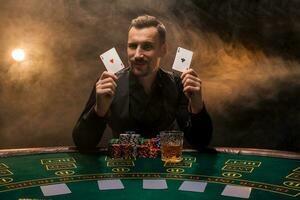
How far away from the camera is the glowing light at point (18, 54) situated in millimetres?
3457

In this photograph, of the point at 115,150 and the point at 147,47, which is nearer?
the point at 115,150

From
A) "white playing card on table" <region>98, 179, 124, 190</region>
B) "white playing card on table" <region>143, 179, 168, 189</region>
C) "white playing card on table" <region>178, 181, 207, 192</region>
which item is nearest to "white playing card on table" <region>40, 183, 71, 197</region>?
"white playing card on table" <region>98, 179, 124, 190</region>

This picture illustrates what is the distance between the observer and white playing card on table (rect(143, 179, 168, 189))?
75.2 inches

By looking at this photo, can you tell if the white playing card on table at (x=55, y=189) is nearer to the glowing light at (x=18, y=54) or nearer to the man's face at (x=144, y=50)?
the man's face at (x=144, y=50)

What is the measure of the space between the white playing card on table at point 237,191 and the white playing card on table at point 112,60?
1.51 meters

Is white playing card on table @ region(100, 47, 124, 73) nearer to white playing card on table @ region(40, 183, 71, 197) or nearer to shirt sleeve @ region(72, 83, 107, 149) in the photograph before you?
shirt sleeve @ region(72, 83, 107, 149)

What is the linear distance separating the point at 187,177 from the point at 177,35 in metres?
1.81

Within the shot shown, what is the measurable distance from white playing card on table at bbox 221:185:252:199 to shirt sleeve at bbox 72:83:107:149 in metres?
1.21

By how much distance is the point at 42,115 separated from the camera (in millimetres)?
3486

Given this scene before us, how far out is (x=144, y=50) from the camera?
326 cm

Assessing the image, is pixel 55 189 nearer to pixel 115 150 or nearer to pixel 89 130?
pixel 115 150

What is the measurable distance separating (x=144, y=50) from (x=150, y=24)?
0.23 metres

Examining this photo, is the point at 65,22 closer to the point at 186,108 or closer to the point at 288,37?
the point at 186,108

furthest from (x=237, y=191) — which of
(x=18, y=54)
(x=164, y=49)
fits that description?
(x=18, y=54)
